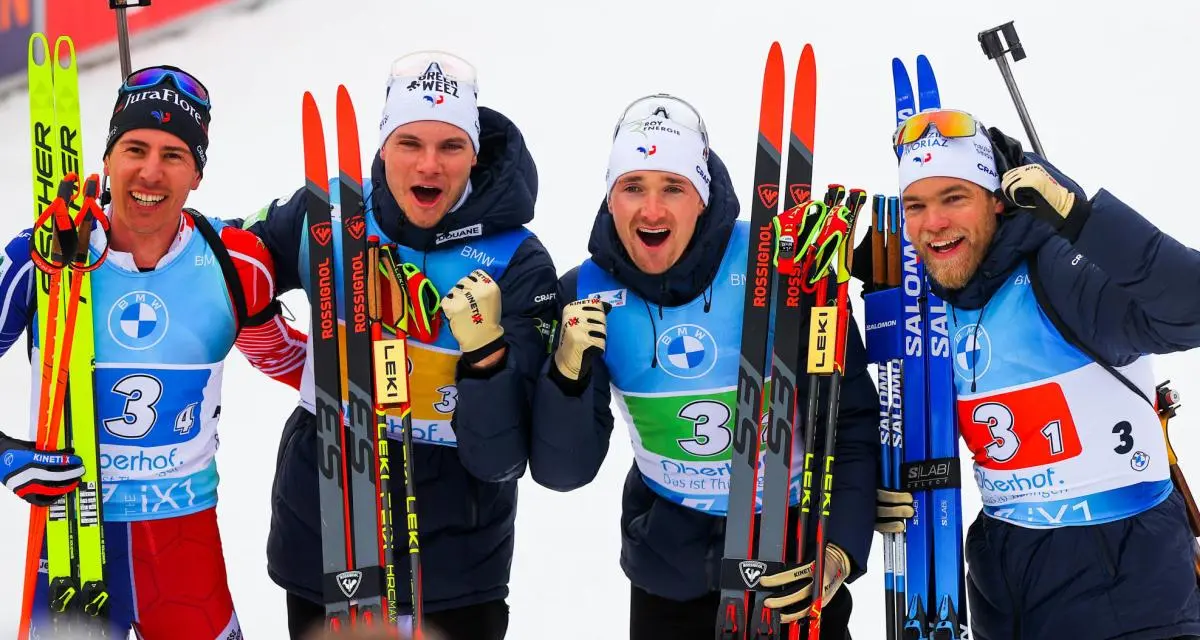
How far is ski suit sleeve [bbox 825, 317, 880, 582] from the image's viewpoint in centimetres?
321

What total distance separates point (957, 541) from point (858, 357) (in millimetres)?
534

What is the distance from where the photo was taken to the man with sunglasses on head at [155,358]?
325 cm

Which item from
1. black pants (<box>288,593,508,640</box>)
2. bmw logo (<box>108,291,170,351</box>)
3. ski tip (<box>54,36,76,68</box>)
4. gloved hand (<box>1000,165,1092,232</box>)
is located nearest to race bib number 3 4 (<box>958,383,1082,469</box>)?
gloved hand (<box>1000,165,1092,232</box>)

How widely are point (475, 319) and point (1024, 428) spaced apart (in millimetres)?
1327

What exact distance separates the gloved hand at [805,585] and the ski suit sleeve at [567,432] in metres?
0.52

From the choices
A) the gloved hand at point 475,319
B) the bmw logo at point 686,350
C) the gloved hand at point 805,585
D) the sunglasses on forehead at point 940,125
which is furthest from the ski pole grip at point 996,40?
the gloved hand at point 475,319

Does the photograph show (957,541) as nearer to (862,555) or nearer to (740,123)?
(862,555)

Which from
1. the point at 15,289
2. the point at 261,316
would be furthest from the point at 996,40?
the point at 15,289

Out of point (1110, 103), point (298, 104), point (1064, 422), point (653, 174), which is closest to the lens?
point (1064, 422)

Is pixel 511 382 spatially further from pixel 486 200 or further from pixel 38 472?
pixel 38 472

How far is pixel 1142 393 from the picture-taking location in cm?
308

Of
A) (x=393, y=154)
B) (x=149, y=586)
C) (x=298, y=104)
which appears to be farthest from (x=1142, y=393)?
(x=298, y=104)

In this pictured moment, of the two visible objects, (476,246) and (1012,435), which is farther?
(476,246)

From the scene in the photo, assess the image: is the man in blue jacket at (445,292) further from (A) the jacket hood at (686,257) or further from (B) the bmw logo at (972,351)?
(B) the bmw logo at (972,351)
